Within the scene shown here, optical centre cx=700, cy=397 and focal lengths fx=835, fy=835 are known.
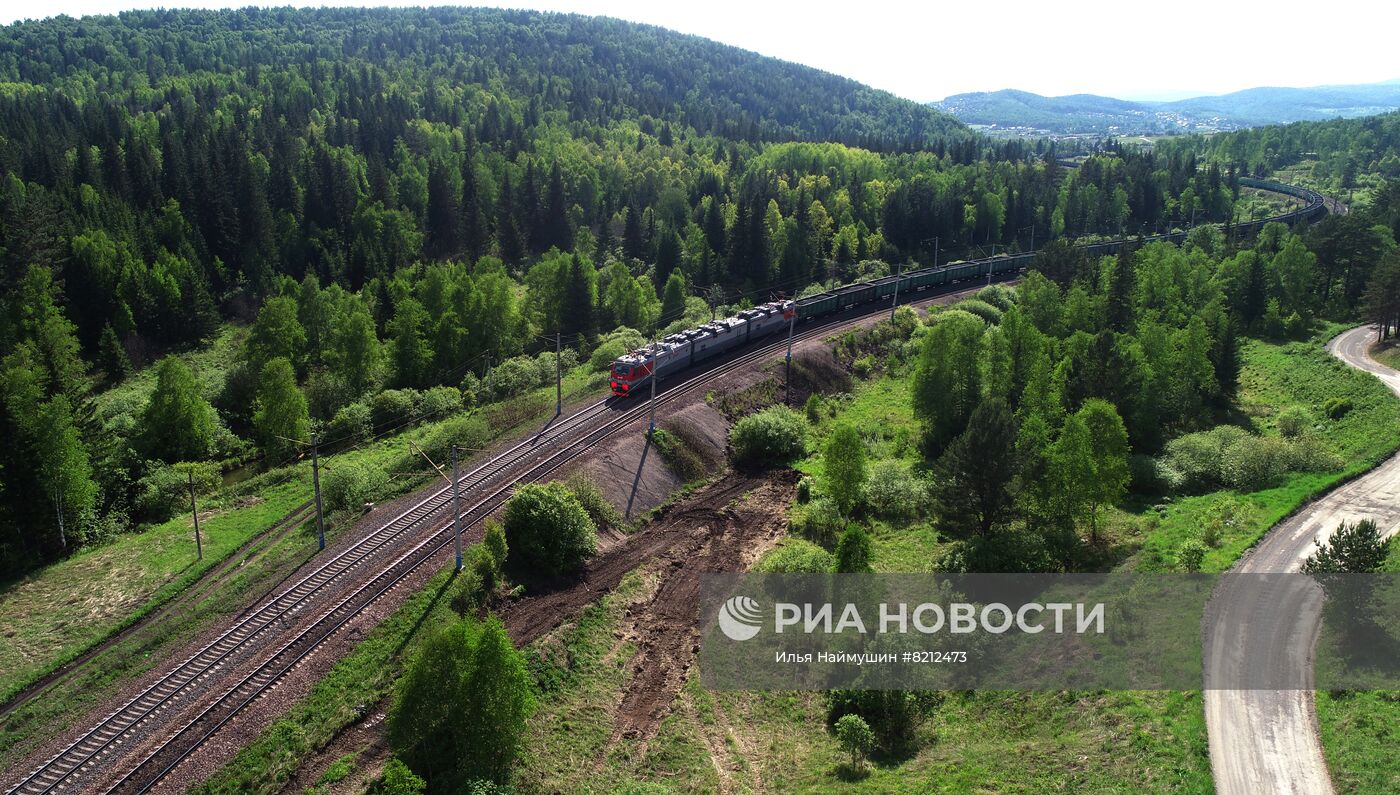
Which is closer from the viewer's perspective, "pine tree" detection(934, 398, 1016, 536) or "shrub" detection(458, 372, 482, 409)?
"pine tree" detection(934, 398, 1016, 536)

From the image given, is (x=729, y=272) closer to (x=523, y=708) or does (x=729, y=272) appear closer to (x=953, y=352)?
(x=953, y=352)

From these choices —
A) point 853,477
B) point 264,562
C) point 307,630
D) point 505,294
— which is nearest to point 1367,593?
point 853,477

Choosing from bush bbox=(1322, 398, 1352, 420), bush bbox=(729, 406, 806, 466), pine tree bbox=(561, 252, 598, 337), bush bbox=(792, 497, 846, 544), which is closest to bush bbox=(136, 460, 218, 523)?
bush bbox=(729, 406, 806, 466)

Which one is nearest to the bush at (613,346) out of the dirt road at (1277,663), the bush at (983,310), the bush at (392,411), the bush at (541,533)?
the bush at (392,411)

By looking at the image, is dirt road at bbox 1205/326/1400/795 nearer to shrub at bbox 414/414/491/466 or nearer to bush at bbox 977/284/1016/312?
shrub at bbox 414/414/491/466

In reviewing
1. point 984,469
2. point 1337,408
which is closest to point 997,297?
point 1337,408
